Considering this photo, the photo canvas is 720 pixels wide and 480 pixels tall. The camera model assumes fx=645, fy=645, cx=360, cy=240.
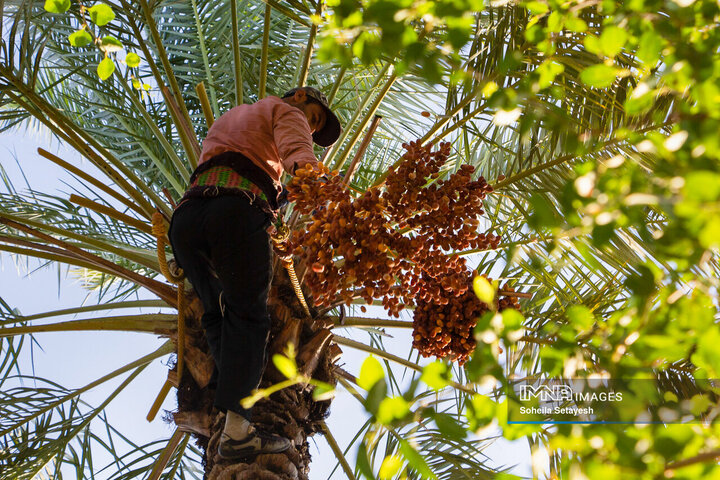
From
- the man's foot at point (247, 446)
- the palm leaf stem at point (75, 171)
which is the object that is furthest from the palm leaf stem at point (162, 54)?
the man's foot at point (247, 446)

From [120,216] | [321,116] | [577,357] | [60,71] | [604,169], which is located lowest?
[577,357]

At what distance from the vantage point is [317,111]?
2.86m

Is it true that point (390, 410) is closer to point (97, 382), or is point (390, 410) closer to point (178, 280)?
point (178, 280)

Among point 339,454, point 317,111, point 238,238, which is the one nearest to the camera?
point 238,238

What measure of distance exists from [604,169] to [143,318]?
2472 mm

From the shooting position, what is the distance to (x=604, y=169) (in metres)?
0.91

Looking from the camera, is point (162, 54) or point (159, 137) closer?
point (162, 54)

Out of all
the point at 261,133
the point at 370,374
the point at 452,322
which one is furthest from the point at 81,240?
the point at 370,374

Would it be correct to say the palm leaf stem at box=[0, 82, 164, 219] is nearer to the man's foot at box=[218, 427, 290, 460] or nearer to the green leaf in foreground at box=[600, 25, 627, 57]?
the man's foot at box=[218, 427, 290, 460]

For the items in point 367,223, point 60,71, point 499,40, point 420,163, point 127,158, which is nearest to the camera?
point 367,223

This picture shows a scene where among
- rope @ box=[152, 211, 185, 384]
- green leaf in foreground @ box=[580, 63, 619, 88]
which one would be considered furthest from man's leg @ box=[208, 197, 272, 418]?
green leaf in foreground @ box=[580, 63, 619, 88]

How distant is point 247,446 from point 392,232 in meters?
0.85

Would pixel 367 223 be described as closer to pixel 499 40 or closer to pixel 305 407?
pixel 305 407

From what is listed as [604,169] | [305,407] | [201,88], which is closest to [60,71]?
[201,88]
